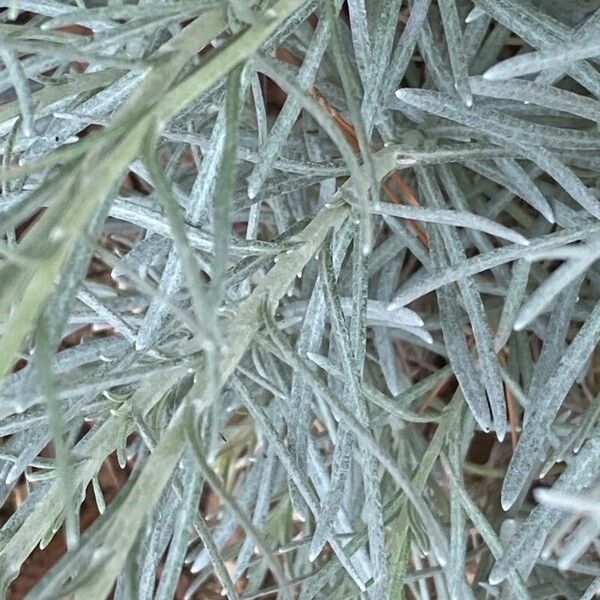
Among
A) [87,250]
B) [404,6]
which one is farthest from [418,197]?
[87,250]

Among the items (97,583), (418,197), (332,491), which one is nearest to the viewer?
(97,583)

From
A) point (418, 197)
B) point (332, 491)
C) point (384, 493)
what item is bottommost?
point (384, 493)

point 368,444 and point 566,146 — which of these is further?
point 566,146

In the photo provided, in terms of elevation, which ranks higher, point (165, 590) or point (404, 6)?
point (404, 6)

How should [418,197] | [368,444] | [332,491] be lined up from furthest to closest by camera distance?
1. [418,197]
2. [332,491]
3. [368,444]

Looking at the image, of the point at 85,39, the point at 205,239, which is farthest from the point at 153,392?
the point at 85,39

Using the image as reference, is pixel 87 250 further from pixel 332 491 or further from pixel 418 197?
pixel 418 197
